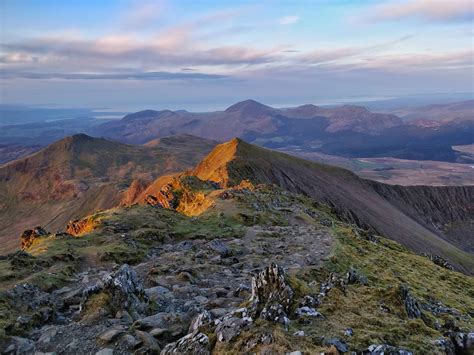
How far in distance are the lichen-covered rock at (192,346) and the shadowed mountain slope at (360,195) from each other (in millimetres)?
65775

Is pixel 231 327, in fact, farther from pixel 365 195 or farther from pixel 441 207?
pixel 441 207

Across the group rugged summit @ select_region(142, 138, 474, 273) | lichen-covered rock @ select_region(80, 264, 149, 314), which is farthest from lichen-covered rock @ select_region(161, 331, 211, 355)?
rugged summit @ select_region(142, 138, 474, 273)

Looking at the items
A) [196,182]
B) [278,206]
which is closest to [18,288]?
[278,206]

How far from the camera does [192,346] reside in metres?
12.3

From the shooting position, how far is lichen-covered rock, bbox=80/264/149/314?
1627 cm

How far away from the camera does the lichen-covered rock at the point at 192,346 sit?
479 inches

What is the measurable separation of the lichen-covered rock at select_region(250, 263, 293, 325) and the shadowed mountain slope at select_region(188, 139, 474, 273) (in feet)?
208

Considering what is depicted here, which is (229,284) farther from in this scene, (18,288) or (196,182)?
(196,182)

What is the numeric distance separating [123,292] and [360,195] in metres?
115

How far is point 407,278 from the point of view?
3031 centimetres

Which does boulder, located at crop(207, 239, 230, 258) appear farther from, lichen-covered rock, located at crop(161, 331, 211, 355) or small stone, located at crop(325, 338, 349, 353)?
small stone, located at crop(325, 338, 349, 353)

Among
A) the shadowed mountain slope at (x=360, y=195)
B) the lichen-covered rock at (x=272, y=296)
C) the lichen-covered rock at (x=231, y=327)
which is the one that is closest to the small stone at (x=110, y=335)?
the lichen-covered rock at (x=231, y=327)

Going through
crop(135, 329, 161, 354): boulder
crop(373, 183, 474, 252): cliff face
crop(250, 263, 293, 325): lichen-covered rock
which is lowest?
crop(373, 183, 474, 252): cliff face

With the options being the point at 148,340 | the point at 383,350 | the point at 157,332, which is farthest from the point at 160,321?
the point at 383,350
